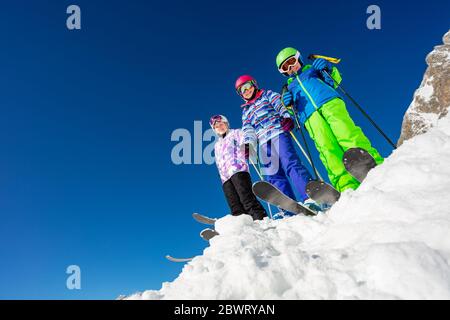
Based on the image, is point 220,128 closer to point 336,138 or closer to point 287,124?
point 287,124

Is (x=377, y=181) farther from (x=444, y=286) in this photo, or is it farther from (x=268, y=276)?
(x=268, y=276)

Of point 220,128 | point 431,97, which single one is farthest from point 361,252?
point 431,97

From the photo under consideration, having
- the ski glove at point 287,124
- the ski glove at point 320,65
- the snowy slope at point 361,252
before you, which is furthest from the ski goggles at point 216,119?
the snowy slope at point 361,252

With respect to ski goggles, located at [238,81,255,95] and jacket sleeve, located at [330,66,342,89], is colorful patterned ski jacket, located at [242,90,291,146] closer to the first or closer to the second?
ski goggles, located at [238,81,255,95]

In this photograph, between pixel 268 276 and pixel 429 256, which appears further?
pixel 268 276

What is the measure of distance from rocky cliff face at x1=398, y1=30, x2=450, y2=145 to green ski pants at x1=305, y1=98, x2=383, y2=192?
4851 millimetres

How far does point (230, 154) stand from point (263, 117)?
1183mm

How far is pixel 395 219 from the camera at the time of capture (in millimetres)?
2416

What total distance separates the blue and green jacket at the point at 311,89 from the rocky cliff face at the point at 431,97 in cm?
439

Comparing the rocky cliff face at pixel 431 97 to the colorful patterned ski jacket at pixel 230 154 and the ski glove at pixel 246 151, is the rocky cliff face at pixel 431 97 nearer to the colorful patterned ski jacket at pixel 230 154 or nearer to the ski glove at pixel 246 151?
the ski glove at pixel 246 151

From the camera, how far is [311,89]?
6.01 meters
